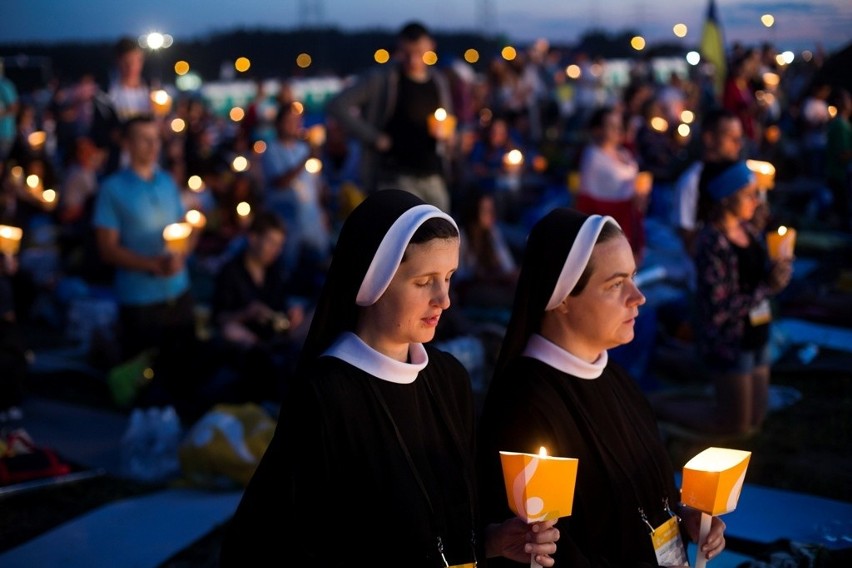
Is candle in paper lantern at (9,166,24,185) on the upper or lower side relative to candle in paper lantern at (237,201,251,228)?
upper

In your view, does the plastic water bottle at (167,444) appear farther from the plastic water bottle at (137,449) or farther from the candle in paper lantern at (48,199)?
the candle in paper lantern at (48,199)

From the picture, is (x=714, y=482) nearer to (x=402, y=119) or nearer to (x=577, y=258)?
(x=577, y=258)

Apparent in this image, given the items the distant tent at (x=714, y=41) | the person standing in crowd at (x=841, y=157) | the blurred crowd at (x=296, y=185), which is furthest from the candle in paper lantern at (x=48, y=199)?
the distant tent at (x=714, y=41)

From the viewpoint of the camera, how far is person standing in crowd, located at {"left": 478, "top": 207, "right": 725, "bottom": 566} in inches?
123

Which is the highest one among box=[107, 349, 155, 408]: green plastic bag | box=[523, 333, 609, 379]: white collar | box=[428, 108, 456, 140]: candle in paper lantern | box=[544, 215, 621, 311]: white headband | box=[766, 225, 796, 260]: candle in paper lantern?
box=[428, 108, 456, 140]: candle in paper lantern

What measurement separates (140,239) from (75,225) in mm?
4297

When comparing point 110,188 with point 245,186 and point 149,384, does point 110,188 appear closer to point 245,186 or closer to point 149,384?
point 149,384

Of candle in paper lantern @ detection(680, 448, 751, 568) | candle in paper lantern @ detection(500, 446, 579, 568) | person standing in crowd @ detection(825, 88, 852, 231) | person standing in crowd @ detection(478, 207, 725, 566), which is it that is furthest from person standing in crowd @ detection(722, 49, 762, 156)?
candle in paper lantern @ detection(500, 446, 579, 568)

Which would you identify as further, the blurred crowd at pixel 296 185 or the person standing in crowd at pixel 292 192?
the person standing in crowd at pixel 292 192

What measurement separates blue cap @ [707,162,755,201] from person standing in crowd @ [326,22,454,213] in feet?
8.27

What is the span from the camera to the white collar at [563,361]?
10.6ft

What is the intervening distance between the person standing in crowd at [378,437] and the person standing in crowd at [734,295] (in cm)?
321

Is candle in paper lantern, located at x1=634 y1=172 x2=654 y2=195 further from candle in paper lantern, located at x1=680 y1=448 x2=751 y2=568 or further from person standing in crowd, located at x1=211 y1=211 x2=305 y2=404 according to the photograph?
candle in paper lantern, located at x1=680 y1=448 x2=751 y2=568

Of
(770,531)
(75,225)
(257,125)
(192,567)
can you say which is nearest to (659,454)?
(770,531)
